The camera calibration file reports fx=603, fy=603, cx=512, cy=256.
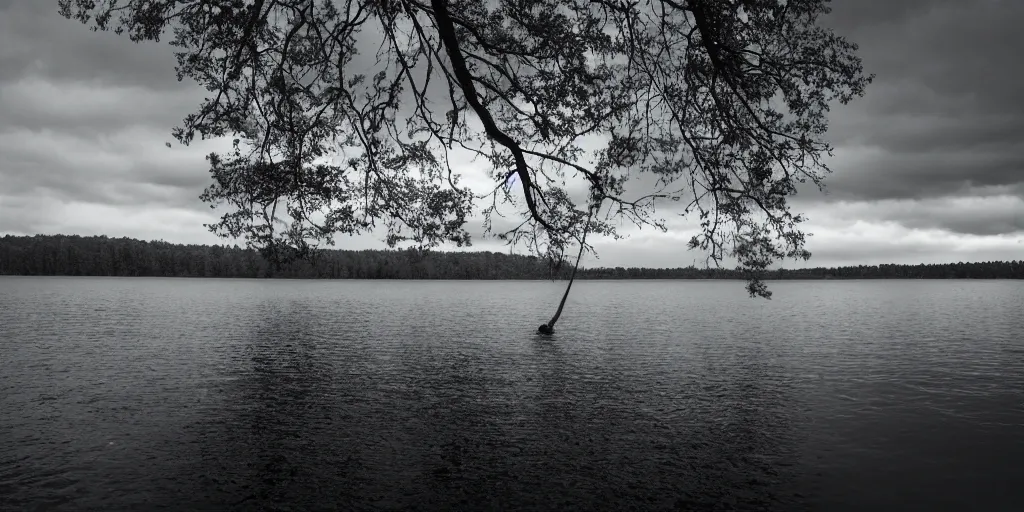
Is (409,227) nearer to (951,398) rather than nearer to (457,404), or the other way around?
(457,404)

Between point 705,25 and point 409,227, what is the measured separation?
1382cm

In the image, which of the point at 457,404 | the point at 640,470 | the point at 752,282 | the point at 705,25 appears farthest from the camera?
the point at 457,404

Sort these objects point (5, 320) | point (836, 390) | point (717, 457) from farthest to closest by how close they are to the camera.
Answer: point (5, 320) → point (836, 390) → point (717, 457)

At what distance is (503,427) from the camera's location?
62.2ft

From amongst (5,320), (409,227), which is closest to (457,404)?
(409,227)

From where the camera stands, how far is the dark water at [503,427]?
13594 mm

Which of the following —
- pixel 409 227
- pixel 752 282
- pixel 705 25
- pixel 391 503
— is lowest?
pixel 391 503

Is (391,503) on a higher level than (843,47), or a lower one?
lower

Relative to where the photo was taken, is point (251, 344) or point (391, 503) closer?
point (391, 503)

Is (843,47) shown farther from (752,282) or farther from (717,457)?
(717,457)

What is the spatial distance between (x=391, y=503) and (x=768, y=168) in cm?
1301

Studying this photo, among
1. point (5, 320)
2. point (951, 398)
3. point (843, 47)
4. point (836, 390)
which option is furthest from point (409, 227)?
point (5, 320)

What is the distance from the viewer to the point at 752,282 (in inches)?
752

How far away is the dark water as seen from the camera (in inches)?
535
